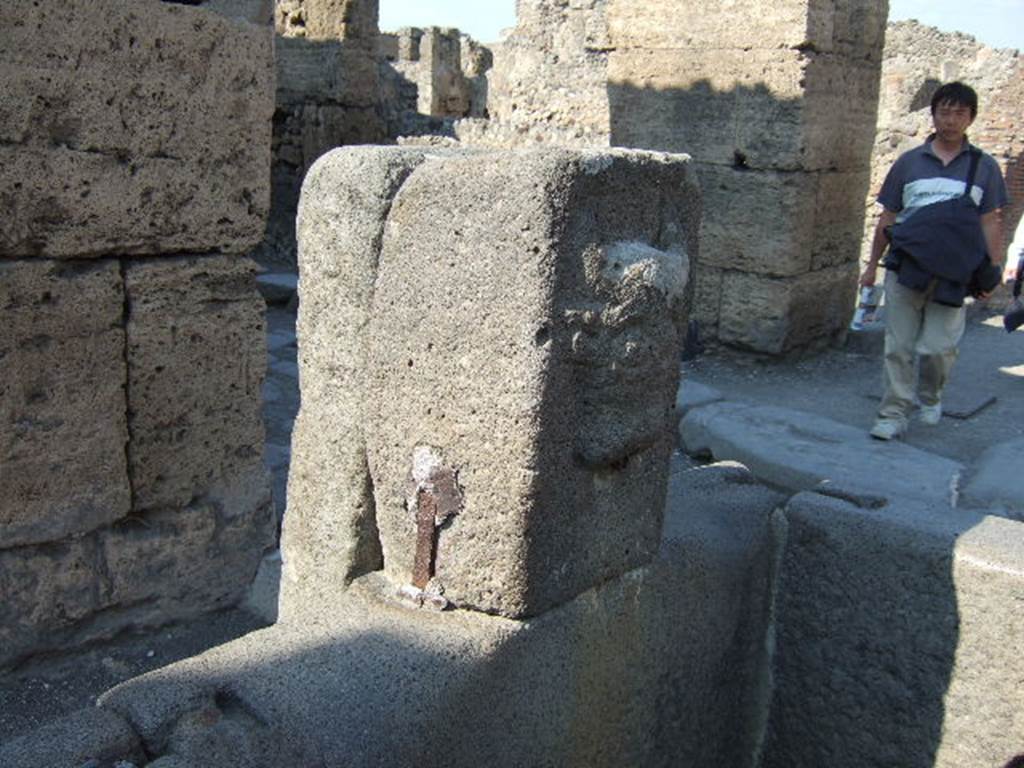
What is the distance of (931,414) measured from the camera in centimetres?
544

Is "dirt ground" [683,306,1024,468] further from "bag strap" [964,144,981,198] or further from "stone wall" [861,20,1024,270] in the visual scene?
"stone wall" [861,20,1024,270]

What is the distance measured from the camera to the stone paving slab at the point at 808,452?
4.49 m

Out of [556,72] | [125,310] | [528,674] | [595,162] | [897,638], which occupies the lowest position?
[897,638]

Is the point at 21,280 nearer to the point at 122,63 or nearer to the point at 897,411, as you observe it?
the point at 122,63

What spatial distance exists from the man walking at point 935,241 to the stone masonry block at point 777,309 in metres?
1.28

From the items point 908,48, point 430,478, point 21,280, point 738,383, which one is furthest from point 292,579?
point 908,48

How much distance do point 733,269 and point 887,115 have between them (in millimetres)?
6632

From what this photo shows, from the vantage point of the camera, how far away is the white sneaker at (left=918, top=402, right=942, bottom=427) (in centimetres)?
544

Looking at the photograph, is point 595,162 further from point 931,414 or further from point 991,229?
point 931,414

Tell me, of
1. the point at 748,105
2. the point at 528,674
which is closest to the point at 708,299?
the point at 748,105

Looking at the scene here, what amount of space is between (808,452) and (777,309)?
1.79 meters

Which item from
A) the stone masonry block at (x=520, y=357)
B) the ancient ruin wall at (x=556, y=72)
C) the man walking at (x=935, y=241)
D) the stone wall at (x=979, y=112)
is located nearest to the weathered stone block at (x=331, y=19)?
the ancient ruin wall at (x=556, y=72)

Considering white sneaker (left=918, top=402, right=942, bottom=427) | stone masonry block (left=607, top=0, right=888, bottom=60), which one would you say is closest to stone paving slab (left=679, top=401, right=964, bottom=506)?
white sneaker (left=918, top=402, right=942, bottom=427)

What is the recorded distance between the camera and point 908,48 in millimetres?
15070
